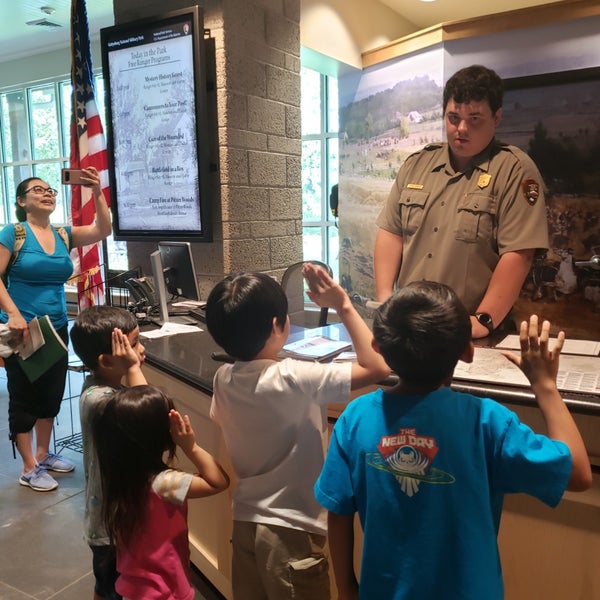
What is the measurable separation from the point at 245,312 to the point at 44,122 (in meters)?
8.06

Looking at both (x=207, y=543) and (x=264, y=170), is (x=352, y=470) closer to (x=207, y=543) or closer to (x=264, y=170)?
(x=207, y=543)

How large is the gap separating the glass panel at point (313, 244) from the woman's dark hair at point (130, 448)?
5.31 metres

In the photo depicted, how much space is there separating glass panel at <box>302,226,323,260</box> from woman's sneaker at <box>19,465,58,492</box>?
402 centimetres

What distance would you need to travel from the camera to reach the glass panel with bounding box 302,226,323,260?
6.59m

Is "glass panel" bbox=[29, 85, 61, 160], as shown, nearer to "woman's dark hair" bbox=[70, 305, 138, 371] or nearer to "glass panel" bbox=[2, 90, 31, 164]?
"glass panel" bbox=[2, 90, 31, 164]

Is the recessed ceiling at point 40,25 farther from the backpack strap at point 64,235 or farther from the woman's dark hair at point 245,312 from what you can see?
the woman's dark hair at point 245,312

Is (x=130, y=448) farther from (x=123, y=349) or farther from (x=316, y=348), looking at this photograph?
(x=316, y=348)

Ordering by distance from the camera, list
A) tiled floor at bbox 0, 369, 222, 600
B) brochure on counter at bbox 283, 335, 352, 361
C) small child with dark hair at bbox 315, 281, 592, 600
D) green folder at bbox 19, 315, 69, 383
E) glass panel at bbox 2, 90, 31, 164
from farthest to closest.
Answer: glass panel at bbox 2, 90, 31, 164
green folder at bbox 19, 315, 69, 383
tiled floor at bbox 0, 369, 222, 600
brochure on counter at bbox 283, 335, 352, 361
small child with dark hair at bbox 315, 281, 592, 600

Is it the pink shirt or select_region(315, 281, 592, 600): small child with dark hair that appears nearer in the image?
select_region(315, 281, 592, 600): small child with dark hair

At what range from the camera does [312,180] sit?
6625mm

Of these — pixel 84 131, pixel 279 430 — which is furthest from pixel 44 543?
pixel 84 131

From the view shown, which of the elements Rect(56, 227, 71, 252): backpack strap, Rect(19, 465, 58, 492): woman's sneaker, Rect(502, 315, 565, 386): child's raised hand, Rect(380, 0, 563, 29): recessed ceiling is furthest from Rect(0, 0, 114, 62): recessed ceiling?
Rect(502, 315, 565, 386): child's raised hand

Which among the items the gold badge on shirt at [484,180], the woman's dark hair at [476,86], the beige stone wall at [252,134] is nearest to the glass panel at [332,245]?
the beige stone wall at [252,134]

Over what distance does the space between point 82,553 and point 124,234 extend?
1.88 meters
